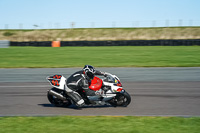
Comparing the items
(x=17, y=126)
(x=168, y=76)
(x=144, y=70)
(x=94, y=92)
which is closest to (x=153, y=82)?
(x=168, y=76)

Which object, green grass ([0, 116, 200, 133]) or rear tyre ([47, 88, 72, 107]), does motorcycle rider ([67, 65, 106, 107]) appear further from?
green grass ([0, 116, 200, 133])

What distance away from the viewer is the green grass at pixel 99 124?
20.3 feet

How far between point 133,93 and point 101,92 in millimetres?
2746

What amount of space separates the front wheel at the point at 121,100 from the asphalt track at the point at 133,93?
0.48 feet

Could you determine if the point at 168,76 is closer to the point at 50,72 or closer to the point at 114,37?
the point at 50,72

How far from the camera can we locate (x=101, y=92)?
27.9 feet

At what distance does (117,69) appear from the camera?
17438mm

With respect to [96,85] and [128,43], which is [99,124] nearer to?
[96,85]

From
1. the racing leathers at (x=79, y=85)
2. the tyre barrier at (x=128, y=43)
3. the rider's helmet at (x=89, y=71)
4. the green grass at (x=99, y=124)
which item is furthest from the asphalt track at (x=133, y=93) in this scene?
the tyre barrier at (x=128, y=43)

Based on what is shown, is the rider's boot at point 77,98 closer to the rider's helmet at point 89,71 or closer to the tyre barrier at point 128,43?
the rider's helmet at point 89,71

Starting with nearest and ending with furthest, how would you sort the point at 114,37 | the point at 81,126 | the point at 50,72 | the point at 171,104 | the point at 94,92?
the point at 81,126 → the point at 94,92 → the point at 171,104 → the point at 50,72 → the point at 114,37

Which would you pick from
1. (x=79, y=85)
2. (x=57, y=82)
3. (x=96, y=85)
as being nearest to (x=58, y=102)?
(x=57, y=82)

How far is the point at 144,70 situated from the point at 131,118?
9.97 m

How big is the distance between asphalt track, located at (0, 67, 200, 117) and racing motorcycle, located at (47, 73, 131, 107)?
23 cm
